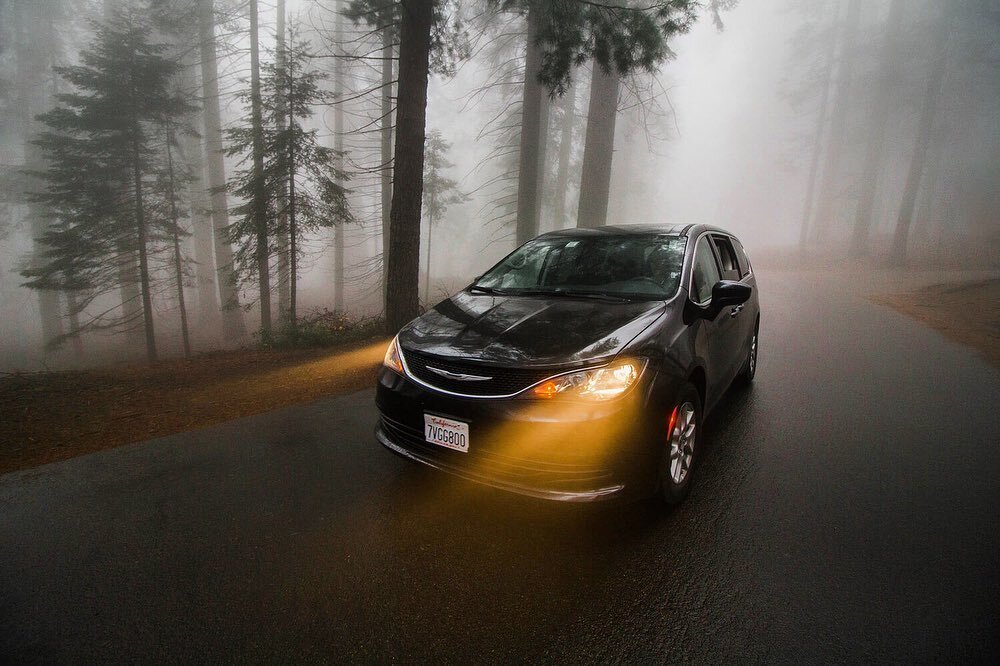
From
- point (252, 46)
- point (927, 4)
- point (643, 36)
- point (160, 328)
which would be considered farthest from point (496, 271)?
point (927, 4)

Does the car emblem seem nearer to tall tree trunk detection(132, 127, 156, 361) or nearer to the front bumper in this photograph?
the front bumper

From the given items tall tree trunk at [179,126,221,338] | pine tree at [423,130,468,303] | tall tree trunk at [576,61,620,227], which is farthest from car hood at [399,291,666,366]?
tall tree trunk at [179,126,221,338]

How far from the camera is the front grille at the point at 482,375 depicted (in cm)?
260

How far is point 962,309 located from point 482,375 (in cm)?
1376

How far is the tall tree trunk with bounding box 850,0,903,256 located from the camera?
85.2 feet

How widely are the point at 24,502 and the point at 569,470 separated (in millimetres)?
3779

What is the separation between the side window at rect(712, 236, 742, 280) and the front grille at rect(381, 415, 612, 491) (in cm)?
302

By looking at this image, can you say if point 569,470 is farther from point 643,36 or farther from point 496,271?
point 643,36

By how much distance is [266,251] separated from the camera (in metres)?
13.4

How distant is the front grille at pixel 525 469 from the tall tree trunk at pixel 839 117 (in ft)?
117

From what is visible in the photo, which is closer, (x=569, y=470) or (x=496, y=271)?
(x=569, y=470)

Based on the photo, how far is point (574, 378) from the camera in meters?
2.58

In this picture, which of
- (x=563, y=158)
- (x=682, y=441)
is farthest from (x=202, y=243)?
(x=682, y=441)

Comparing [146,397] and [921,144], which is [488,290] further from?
[921,144]
